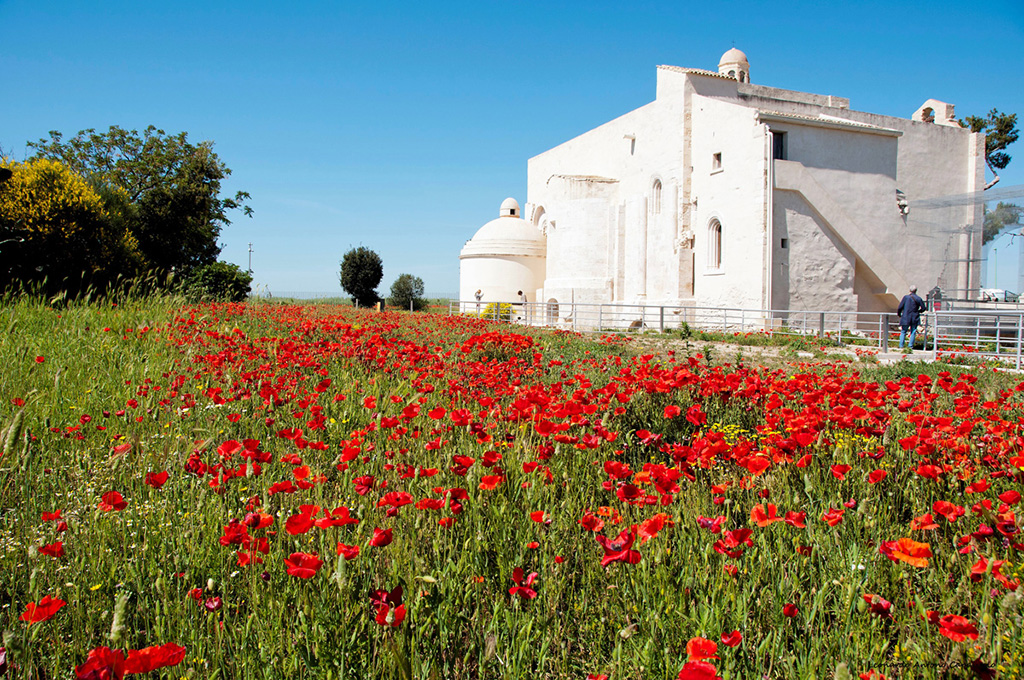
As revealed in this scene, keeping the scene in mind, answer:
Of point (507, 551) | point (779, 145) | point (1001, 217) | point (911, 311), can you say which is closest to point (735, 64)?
point (779, 145)

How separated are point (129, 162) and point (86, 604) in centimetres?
4024

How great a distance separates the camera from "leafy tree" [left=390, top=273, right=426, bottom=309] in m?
47.2

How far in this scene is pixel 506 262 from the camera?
35656 millimetres

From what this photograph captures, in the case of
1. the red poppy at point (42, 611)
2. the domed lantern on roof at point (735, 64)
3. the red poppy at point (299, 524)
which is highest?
the domed lantern on roof at point (735, 64)

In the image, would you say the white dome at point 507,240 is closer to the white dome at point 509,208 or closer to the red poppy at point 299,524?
the white dome at point 509,208

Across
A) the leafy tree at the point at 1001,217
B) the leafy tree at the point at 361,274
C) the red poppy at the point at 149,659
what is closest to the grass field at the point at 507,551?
the red poppy at the point at 149,659

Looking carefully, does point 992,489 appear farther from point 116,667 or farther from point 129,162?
point 129,162

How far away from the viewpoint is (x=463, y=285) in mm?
37531

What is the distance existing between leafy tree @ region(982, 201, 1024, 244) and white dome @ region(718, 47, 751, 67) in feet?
45.2

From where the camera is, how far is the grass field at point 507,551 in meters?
1.80

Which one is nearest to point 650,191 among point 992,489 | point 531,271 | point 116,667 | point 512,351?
point 531,271

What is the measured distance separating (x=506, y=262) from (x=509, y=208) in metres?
6.50

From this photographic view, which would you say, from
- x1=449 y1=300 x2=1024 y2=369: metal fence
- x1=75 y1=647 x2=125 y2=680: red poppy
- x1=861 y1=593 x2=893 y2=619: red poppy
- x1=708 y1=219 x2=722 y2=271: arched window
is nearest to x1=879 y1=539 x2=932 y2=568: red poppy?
x1=861 y1=593 x2=893 y2=619: red poppy

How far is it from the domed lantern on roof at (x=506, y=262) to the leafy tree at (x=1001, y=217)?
20.8 meters
